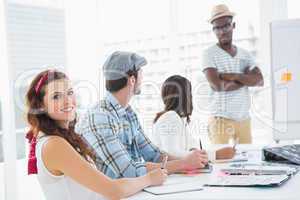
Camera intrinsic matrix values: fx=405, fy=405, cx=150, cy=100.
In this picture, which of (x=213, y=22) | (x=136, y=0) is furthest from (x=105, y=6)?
(x=213, y=22)

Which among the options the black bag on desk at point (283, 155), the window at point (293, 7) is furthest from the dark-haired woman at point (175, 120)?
the window at point (293, 7)

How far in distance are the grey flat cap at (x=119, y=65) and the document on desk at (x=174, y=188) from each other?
0.56m

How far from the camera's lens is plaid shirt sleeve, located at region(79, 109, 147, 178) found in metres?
1.55

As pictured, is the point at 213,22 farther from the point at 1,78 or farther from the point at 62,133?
the point at 62,133

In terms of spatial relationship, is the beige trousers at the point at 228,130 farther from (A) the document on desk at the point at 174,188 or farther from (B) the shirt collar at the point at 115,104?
(A) the document on desk at the point at 174,188

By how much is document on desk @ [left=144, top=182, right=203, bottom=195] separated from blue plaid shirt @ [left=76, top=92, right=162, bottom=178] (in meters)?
0.18

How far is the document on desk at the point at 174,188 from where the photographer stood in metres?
1.33

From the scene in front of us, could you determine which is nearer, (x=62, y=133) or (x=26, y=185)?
(x=62, y=133)

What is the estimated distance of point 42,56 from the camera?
350cm

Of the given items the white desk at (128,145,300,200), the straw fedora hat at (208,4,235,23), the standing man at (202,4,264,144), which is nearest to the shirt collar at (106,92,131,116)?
the white desk at (128,145,300,200)

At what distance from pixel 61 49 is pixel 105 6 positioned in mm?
749

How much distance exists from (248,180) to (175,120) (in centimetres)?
103

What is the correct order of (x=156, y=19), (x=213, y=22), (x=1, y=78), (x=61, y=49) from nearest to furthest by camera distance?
(x=1, y=78) < (x=213, y=22) < (x=61, y=49) < (x=156, y=19)

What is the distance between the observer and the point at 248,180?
1379mm
